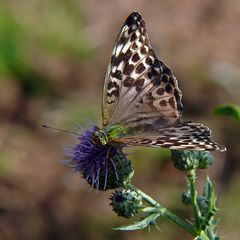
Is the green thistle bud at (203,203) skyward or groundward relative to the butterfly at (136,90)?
groundward

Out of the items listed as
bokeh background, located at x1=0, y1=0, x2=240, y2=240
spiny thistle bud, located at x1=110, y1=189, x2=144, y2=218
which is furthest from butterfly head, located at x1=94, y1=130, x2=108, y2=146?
bokeh background, located at x1=0, y1=0, x2=240, y2=240

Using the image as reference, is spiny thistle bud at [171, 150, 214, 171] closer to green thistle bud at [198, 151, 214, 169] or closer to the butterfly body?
green thistle bud at [198, 151, 214, 169]

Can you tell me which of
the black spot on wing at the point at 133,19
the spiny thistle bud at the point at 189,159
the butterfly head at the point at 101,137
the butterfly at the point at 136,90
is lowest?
the butterfly head at the point at 101,137

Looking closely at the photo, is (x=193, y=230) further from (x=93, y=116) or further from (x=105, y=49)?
(x=105, y=49)

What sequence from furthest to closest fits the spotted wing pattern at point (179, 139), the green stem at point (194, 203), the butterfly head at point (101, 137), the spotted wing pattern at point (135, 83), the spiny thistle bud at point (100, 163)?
1. the spotted wing pattern at point (135, 83)
2. the spiny thistle bud at point (100, 163)
3. the butterfly head at point (101, 137)
4. the green stem at point (194, 203)
5. the spotted wing pattern at point (179, 139)

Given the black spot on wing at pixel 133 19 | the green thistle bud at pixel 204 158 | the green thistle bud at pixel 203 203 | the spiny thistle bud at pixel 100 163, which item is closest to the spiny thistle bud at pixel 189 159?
the green thistle bud at pixel 204 158

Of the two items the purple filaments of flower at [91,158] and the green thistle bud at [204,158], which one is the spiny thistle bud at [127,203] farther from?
the green thistle bud at [204,158]

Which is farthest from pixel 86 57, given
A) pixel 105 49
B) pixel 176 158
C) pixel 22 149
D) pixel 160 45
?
pixel 176 158

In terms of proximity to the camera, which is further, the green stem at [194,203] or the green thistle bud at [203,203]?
the green thistle bud at [203,203]
